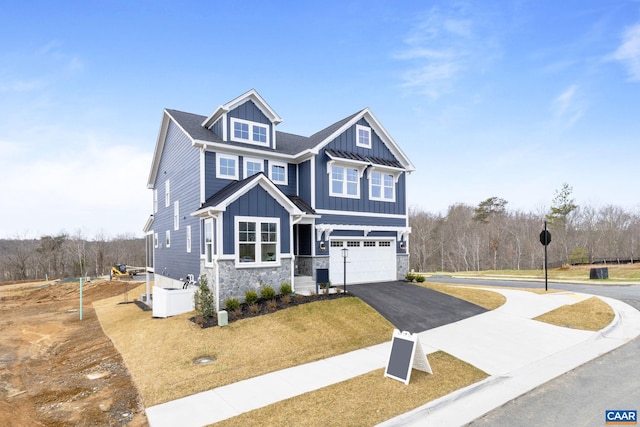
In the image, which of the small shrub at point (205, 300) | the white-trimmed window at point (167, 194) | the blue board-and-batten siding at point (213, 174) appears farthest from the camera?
the white-trimmed window at point (167, 194)

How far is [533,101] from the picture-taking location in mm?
22094

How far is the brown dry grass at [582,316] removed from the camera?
11.7 metres

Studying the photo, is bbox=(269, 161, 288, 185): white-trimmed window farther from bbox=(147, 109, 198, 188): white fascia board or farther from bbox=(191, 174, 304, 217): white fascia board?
bbox=(147, 109, 198, 188): white fascia board

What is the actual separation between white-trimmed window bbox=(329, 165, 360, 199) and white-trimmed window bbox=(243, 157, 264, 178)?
379 cm

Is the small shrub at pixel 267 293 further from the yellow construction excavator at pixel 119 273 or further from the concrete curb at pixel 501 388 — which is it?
the yellow construction excavator at pixel 119 273

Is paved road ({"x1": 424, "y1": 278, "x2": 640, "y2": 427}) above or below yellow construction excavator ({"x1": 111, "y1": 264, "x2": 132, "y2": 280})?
above

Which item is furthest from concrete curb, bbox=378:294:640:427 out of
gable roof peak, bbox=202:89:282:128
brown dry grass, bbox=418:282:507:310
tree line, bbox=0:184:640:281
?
tree line, bbox=0:184:640:281

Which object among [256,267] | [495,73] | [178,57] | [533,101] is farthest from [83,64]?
[533,101]

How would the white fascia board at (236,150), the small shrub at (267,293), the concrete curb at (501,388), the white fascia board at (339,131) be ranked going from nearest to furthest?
the concrete curb at (501,388), the small shrub at (267,293), the white fascia board at (236,150), the white fascia board at (339,131)

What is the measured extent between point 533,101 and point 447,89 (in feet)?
20.1

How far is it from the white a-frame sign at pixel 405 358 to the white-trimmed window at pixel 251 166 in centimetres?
1140

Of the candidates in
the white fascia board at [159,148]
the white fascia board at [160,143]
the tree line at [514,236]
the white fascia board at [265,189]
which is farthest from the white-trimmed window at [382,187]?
the tree line at [514,236]

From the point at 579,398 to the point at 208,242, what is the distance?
41.4 feet

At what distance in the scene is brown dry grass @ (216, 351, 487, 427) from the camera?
5742 mm
